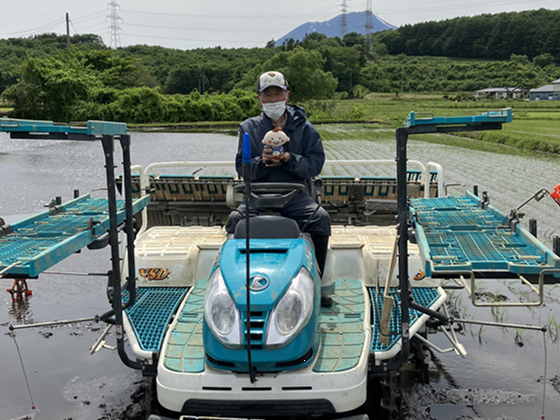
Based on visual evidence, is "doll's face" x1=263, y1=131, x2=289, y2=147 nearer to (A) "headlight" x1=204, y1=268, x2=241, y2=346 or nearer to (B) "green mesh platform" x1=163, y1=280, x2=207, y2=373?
(A) "headlight" x1=204, y1=268, x2=241, y2=346

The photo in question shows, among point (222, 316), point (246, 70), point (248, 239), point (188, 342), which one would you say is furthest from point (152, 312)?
point (246, 70)

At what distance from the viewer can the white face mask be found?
4.91 meters

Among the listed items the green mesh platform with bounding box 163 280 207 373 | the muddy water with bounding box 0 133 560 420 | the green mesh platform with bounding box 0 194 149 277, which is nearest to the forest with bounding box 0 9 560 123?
the muddy water with bounding box 0 133 560 420

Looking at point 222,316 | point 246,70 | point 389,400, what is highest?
point 246,70

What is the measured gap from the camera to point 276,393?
3.55 metres

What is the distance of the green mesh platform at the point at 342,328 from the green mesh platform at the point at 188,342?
2.67 ft

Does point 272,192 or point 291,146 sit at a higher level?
point 291,146

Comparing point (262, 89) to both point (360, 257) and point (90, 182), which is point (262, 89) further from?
point (90, 182)

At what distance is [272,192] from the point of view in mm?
4867

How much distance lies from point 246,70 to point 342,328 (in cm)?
9675

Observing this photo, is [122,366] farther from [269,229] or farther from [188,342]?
[269,229]

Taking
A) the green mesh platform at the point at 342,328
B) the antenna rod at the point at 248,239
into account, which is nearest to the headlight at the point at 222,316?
the antenna rod at the point at 248,239

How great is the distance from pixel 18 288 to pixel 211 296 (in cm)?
519

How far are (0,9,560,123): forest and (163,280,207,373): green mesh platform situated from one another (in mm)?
51345
